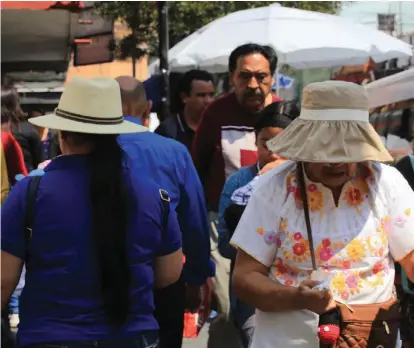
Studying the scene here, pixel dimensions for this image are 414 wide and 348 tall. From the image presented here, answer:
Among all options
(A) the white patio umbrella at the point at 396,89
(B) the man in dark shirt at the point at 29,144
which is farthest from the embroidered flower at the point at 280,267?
(B) the man in dark shirt at the point at 29,144

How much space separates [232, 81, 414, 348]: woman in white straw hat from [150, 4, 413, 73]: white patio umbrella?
7907 mm

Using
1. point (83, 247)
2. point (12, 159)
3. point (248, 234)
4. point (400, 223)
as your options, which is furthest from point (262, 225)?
point (12, 159)

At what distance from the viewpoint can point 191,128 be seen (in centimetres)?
677

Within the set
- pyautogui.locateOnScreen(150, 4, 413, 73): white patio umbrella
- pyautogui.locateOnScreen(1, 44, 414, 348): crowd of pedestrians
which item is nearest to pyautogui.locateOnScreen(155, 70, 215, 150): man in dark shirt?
pyautogui.locateOnScreen(1, 44, 414, 348): crowd of pedestrians

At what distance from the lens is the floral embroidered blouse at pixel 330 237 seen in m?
2.96

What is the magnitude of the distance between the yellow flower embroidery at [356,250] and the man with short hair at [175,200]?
116 cm

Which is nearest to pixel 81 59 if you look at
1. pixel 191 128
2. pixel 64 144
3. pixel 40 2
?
pixel 40 2

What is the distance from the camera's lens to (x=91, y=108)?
328 cm

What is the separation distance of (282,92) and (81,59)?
5.52 m

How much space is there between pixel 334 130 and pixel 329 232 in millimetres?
351

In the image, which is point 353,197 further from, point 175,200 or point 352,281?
point 175,200

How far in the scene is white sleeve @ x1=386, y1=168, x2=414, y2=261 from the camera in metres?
3.04

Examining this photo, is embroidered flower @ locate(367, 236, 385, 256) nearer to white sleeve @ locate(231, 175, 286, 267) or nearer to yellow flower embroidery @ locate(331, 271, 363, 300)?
yellow flower embroidery @ locate(331, 271, 363, 300)

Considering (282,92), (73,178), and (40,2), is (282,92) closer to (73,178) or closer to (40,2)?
(40,2)
